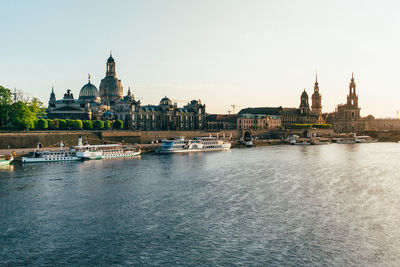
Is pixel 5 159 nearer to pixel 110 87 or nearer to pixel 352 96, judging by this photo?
pixel 110 87

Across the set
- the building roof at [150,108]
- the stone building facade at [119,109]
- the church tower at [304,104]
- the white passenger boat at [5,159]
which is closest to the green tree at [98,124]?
the stone building facade at [119,109]

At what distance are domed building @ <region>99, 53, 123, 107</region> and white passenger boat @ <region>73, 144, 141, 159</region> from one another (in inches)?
2371

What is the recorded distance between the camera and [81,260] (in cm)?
1991

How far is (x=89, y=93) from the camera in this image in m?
119

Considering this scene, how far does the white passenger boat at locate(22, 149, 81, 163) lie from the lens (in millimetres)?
54956

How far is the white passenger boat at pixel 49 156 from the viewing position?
5496 centimetres

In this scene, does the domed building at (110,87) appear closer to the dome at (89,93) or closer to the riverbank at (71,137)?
the dome at (89,93)

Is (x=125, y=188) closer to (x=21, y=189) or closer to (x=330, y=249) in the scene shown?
(x=21, y=189)

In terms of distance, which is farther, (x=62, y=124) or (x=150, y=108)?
(x=150, y=108)

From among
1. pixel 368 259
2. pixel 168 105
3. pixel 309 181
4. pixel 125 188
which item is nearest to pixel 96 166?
pixel 125 188

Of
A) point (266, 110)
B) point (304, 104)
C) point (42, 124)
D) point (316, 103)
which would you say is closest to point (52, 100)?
point (42, 124)

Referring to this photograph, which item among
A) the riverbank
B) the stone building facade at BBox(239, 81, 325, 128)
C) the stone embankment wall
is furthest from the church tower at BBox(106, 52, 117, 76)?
the stone building facade at BBox(239, 81, 325, 128)

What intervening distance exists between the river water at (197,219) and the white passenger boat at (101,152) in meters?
14.4

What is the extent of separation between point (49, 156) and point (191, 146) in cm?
3013
